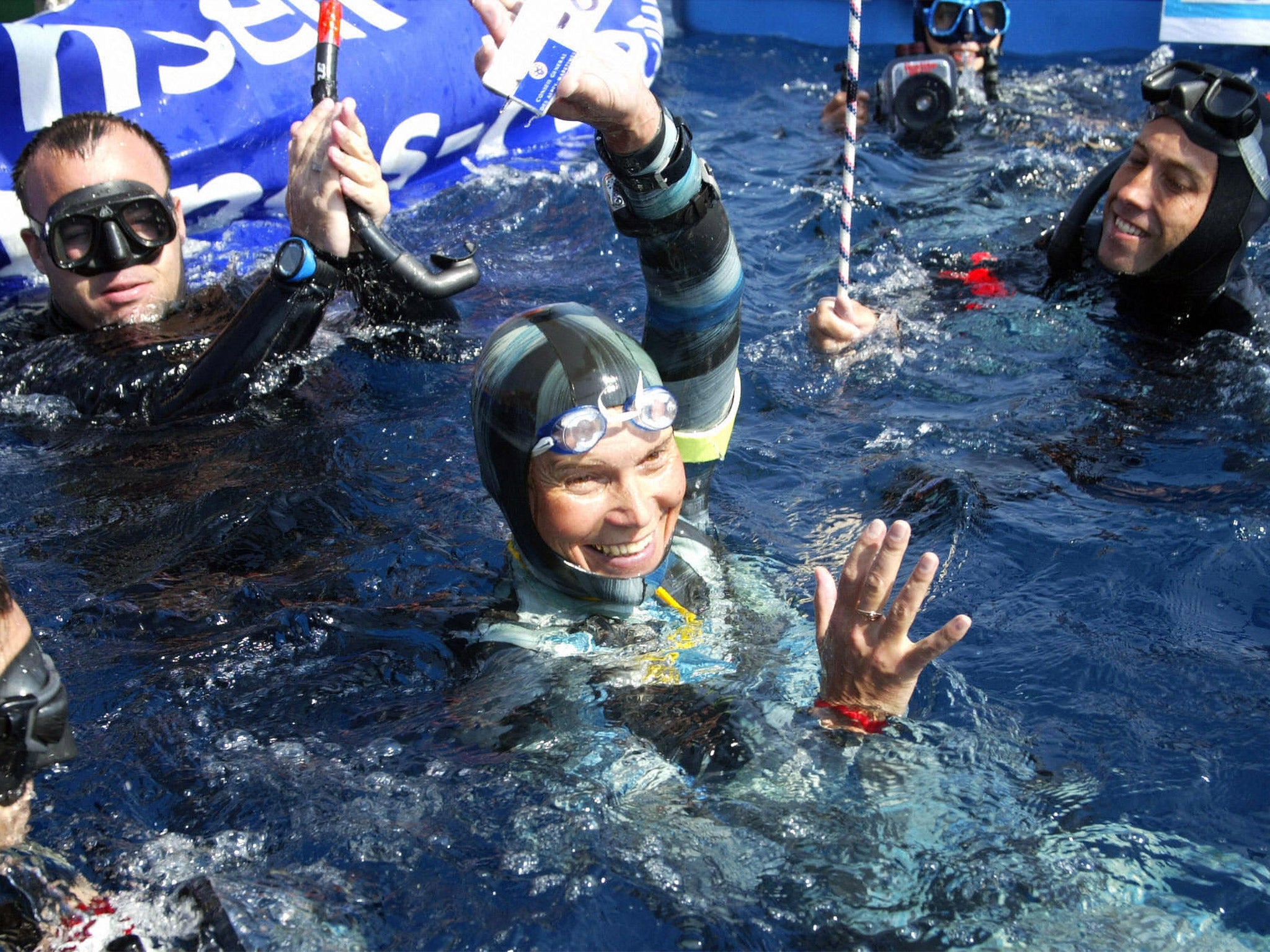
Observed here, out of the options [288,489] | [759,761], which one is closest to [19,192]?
[288,489]

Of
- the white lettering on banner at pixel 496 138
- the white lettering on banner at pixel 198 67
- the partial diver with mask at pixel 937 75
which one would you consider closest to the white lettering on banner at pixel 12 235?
the white lettering on banner at pixel 198 67

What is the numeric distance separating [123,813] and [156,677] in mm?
532

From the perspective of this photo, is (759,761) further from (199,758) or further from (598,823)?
(199,758)

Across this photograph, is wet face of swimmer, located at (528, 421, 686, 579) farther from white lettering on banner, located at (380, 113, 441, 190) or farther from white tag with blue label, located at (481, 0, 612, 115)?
white lettering on banner, located at (380, 113, 441, 190)

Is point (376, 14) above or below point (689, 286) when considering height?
below

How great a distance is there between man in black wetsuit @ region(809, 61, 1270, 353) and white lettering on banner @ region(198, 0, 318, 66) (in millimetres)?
3311

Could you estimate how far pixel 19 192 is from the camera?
4660 mm

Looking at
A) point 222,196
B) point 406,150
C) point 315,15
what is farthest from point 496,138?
point 222,196

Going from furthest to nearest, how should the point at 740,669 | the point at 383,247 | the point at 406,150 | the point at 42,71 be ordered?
the point at 406,150 < the point at 42,71 < the point at 383,247 < the point at 740,669

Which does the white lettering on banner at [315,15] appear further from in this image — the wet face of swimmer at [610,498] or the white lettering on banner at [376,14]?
the wet face of swimmer at [610,498]

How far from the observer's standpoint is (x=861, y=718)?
7.82 ft

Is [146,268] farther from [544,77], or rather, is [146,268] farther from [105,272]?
[544,77]

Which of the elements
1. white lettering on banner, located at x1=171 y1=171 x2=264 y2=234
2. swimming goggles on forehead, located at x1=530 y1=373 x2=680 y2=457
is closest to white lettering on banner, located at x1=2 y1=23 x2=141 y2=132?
white lettering on banner, located at x1=171 y1=171 x2=264 y2=234

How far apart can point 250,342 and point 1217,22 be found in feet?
25.9
